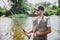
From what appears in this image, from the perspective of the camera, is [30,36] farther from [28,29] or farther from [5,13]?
[5,13]

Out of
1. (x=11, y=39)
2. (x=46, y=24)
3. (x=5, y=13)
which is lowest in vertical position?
(x=11, y=39)

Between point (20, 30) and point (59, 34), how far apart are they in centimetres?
37

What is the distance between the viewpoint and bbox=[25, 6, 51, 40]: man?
4.67 feet

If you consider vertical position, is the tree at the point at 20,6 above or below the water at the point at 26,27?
above

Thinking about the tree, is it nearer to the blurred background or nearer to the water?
the blurred background

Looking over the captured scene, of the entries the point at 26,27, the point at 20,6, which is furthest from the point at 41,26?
the point at 20,6

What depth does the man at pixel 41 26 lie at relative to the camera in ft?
4.67

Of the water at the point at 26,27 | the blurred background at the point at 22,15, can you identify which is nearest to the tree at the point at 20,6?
the blurred background at the point at 22,15

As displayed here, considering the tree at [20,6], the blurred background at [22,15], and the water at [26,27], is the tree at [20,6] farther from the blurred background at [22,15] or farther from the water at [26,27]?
the water at [26,27]

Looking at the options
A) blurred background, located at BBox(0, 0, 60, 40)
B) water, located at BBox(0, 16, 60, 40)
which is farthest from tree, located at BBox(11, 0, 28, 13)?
water, located at BBox(0, 16, 60, 40)

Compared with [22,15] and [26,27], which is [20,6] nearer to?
[22,15]

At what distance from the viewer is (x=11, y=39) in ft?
4.67

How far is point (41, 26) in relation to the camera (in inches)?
56.1

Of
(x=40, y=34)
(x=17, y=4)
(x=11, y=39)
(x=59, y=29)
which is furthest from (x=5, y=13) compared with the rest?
(x=59, y=29)
